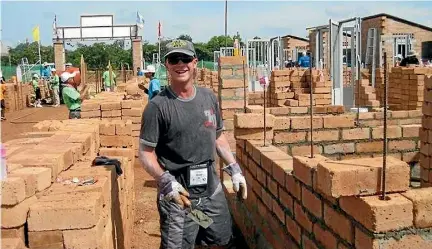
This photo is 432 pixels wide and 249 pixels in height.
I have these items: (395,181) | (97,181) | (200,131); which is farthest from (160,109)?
(395,181)

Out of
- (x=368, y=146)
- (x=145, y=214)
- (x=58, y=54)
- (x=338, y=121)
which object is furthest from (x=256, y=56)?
(x=58, y=54)

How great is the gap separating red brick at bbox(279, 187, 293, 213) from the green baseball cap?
109cm

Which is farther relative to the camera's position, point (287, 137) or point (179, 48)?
point (287, 137)

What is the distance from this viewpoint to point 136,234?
543 centimetres

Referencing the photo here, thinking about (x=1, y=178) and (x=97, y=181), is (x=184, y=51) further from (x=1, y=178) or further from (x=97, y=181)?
(x=1, y=178)

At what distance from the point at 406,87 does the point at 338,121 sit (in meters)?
6.14

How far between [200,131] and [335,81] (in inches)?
266

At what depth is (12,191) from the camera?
2.52 meters

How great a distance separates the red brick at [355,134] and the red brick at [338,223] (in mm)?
2466

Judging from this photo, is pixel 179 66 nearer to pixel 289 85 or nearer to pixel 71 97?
pixel 71 97

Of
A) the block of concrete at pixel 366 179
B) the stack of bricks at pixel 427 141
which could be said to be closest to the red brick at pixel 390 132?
the stack of bricks at pixel 427 141

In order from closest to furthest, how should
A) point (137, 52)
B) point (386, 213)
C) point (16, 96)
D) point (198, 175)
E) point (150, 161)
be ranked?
point (386, 213)
point (150, 161)
point (198, 175)
point (16, 96)
point (137, 52)

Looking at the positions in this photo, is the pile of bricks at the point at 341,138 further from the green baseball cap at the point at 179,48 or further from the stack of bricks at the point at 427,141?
the green baseball cap at the point at 179,48

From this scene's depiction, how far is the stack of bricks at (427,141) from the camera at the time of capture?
457 cm
